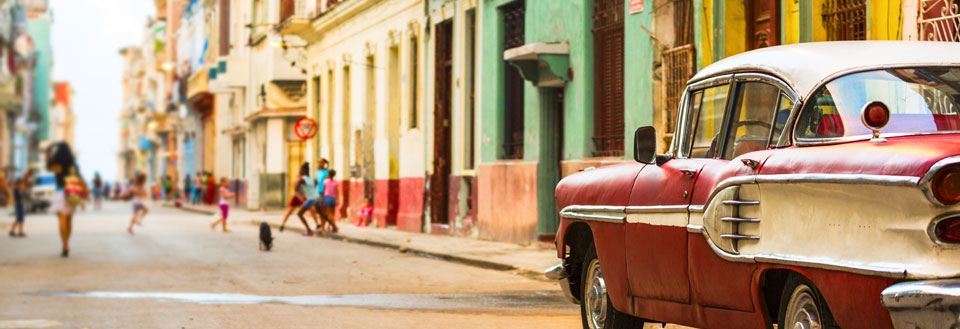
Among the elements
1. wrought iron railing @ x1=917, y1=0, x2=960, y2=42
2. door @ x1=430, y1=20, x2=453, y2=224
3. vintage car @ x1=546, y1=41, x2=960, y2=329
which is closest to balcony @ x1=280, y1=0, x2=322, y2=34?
door @ x1=430, y1=20, x2=453, y2=224

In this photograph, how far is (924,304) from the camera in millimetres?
5992

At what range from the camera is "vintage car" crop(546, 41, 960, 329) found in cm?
618

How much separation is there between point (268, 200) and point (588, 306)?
45.3m

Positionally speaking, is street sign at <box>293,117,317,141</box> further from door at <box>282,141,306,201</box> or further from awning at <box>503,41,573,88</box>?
awning at <box>503,41,573,88</box>

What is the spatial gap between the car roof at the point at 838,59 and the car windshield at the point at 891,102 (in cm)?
6

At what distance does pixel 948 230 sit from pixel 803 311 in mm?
1079

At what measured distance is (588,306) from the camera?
400 inches

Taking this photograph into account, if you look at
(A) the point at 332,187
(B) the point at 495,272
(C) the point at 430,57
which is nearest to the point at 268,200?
(A) the point at 332,187

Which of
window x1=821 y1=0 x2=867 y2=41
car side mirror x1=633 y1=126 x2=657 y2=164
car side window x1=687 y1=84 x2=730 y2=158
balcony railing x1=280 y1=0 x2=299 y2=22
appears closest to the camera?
car side window x1=687 y1=84 x2=730 y2=158

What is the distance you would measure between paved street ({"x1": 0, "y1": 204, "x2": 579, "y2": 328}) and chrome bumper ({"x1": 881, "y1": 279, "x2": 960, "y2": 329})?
5735 mm

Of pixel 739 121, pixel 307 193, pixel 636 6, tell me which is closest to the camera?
pixel 739 121

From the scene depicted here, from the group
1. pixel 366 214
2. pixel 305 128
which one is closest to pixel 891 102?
pixel 366 214

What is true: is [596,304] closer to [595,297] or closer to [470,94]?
[595,297]

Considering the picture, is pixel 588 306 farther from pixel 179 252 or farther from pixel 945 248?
pixel 179 252
